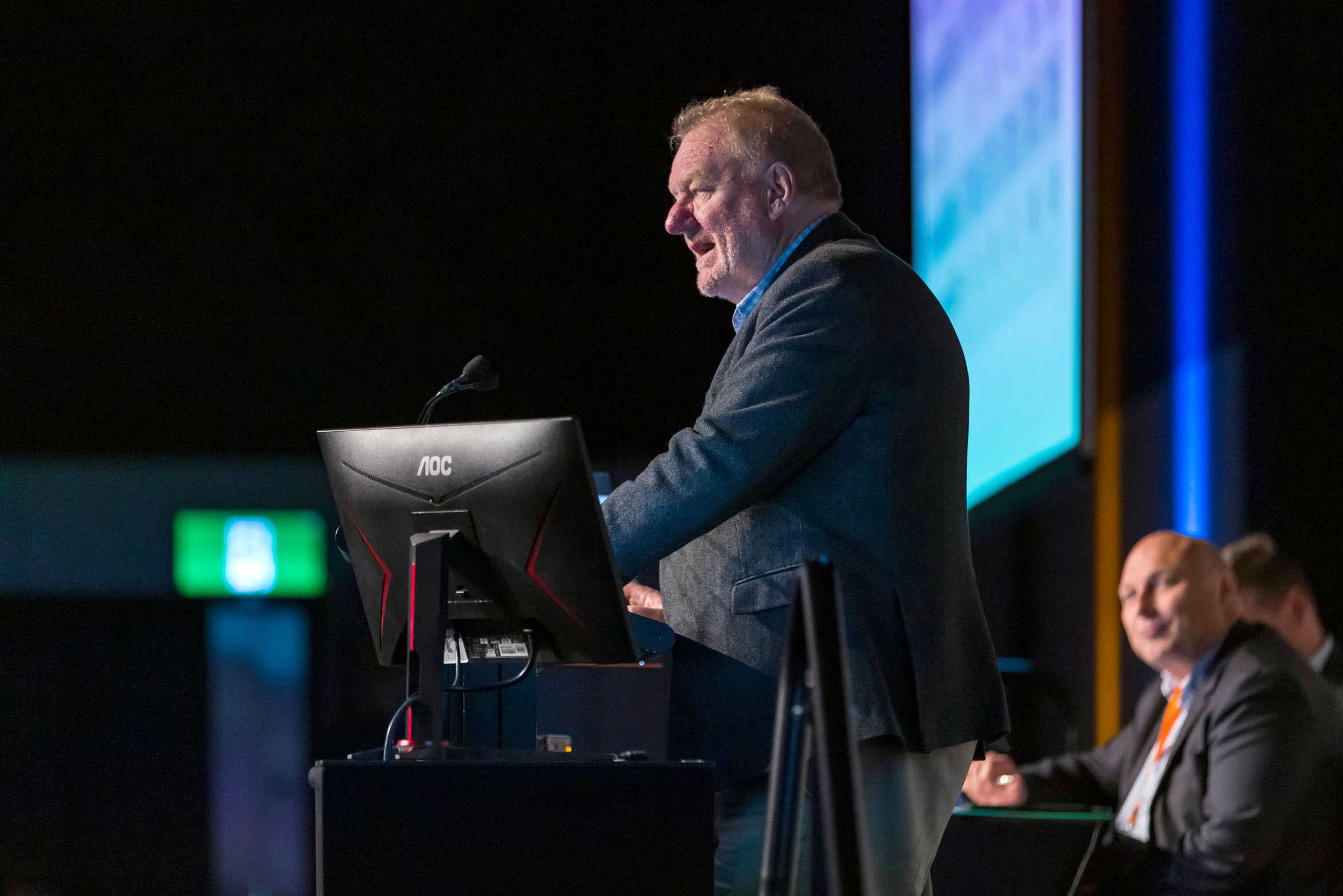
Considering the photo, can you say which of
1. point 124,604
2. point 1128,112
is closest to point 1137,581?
point 1128,112

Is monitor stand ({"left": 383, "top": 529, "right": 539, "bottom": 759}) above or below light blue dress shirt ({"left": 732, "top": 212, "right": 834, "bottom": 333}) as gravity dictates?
below

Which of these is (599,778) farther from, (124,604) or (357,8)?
(357,8)

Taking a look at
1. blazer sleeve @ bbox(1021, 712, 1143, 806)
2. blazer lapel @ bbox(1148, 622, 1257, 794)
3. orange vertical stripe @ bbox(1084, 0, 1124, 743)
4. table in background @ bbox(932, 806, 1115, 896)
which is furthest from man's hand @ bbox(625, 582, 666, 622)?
orange vertical stripe @ bbox(1084, 0, 1124, 743)

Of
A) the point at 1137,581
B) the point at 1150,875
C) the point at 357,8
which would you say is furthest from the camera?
the point at 357,8

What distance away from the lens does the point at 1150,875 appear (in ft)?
9.12

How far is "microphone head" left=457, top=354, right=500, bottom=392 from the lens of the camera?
5.37 feet

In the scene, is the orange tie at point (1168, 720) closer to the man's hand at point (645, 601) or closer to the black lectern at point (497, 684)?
the man's hand at point (645, 601)

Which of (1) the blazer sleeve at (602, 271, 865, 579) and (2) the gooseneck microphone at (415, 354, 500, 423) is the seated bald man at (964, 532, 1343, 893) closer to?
(1) the blazer sleeve at (602, 271, 865, 579)

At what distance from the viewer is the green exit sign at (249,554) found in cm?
448

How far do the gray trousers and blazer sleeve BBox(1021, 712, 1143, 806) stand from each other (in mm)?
1988

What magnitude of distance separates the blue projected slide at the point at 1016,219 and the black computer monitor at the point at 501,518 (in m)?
2.33

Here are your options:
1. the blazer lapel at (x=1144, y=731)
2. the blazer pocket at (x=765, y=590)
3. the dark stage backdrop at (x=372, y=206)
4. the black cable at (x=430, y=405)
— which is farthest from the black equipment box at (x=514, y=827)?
the dark stage backdrop at (x=372, y=206)

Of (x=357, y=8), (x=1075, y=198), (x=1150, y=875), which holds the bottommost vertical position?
(x=1150, y=875)

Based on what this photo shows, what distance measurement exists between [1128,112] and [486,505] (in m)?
Result: 3.22
